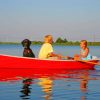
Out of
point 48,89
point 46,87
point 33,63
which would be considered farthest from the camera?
point 33,63

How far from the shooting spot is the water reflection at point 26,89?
9833 mm

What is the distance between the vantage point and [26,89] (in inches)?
437

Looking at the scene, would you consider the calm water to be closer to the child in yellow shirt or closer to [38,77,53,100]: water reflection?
[38,77,53,100]: water reflection

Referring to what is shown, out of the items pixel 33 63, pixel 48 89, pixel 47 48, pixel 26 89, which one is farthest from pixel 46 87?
pixel 47 48

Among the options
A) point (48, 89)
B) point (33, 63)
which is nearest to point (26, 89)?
point (48, 89)

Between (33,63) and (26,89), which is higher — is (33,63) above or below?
above

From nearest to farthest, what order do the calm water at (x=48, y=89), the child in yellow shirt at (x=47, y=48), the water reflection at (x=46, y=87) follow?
the calm water at (x=48, y=89)
the water reflection at (x=46, y=87)
the child in yellow shirt at (x=47, y=48)

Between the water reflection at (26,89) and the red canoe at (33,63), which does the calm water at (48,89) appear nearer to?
the water reflection at (26,89)

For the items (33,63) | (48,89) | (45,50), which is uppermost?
(45,50)

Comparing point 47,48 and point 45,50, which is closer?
point 47,48

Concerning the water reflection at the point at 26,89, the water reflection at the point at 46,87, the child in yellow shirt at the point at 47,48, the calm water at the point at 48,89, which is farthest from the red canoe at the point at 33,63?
the water reflection at the point at 46,87

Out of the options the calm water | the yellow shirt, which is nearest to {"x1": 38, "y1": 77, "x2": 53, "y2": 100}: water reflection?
the calm water

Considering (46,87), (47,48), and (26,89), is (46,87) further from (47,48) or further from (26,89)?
(47,48)

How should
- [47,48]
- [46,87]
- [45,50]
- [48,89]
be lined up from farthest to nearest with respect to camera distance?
[45,50] < [47,48] < [46,87] < [48,89]
